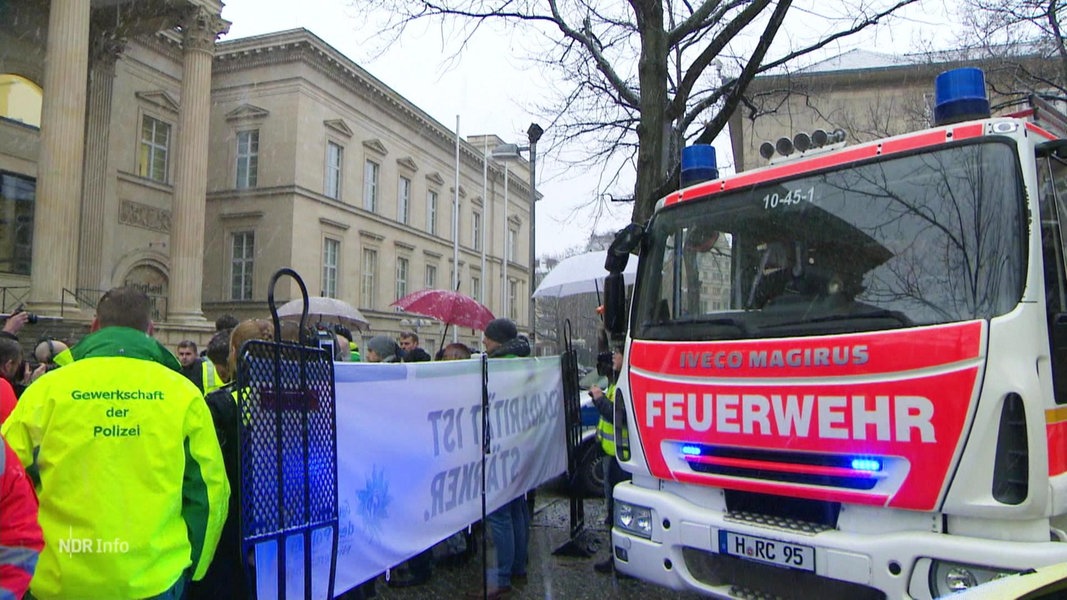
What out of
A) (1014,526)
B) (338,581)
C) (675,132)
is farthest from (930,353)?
(675,132)

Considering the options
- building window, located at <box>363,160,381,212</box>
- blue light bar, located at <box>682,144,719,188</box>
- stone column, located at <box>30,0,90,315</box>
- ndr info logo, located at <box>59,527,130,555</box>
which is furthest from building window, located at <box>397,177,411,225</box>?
ndr info logo, located at <box>59,527,130,555</box>

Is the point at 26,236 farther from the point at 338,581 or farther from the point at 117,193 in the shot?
the point at 338,581

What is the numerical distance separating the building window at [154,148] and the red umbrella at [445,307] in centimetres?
2172

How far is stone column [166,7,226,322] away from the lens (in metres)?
25.1

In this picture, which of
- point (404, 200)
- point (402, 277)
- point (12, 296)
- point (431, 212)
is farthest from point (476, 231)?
point (12, 296)

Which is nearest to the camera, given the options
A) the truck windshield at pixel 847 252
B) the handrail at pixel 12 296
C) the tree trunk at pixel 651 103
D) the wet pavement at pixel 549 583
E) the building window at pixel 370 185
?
the truck windshield at pixel 847 252

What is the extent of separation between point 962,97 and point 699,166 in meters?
1.72

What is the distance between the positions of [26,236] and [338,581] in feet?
80.6

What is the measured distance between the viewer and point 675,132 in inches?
469

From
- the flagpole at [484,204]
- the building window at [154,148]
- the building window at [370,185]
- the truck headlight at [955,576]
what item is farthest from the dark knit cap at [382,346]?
the flagpole at [484,204]

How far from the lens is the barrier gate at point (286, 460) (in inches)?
118

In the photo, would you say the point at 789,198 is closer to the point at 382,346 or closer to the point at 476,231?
the point at 382,346

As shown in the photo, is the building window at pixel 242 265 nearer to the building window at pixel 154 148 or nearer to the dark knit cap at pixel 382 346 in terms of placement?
the building window at pixel 154 148

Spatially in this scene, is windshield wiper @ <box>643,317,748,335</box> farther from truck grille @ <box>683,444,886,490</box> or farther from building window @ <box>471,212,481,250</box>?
building window @ <box>471,212,481,250</box>
